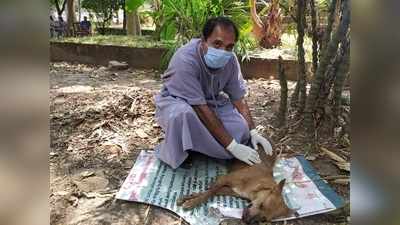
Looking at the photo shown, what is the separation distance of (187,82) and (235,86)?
52cm

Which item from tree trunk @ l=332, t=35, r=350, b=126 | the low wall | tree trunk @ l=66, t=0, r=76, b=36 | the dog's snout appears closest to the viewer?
the dog's snout

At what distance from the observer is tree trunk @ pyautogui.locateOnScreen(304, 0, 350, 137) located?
3688 millimetres

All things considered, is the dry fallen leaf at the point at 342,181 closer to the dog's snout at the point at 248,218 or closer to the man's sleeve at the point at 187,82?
the dog's snout at the point at 248,218

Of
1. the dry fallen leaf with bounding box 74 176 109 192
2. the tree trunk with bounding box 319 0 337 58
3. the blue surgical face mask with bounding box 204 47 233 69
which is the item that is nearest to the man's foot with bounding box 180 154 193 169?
the dry fallen leaf with bounding box 74 176 109 192

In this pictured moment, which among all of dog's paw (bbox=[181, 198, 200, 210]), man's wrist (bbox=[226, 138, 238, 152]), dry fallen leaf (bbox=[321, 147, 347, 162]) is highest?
man's wrist (bbox=[226, 138, 238, 152])

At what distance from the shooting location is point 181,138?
→ 3420mm

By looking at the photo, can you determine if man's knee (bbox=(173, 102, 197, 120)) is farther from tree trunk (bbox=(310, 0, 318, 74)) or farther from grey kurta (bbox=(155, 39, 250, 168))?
tree trunk (bbox=(310, 0, 318, 74))

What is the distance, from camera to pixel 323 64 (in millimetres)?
3941

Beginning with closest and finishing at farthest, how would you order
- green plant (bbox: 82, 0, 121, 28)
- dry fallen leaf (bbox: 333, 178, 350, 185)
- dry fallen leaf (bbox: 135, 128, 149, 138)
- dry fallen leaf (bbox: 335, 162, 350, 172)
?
dry fallen leaf (bbox: 333, 178, 350, 185) < dry fallen leaf (bbox: 335, 162, 350, 172) < dry fallen leaf (bbox: 135, 128, 149, 138) < green plant (bbox: 82, 0, 121, 28)

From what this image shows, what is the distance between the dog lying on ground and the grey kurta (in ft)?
1.15

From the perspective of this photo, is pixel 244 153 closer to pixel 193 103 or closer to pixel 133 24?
pixel 193 103
